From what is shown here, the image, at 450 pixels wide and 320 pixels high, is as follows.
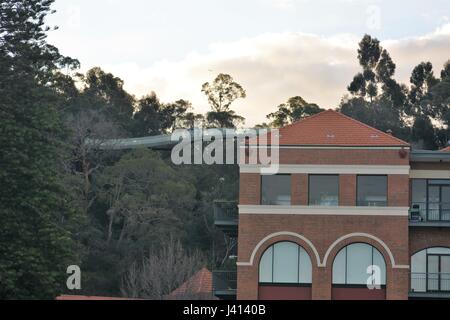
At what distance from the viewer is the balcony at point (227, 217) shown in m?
54.9

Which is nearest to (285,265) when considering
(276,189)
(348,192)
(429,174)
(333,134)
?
(276,189)

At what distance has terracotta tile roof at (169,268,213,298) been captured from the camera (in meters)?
65.5

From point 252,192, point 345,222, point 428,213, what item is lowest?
point 345,222

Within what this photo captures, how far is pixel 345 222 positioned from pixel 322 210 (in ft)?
4.01

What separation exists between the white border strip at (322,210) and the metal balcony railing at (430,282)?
9.88 ft

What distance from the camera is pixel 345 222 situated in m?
53.4

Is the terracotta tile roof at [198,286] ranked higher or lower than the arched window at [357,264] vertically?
lower

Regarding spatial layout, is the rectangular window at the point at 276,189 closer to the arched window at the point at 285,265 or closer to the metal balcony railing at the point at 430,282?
the arched window at the point at 285,265

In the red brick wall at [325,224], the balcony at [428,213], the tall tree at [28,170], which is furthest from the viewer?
the balcony at [428,213]

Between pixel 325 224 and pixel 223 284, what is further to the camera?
pixel 223 284

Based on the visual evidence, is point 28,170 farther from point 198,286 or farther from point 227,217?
point 198,286

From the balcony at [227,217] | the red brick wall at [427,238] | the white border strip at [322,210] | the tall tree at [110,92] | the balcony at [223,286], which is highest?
the tall tree at [110,92]

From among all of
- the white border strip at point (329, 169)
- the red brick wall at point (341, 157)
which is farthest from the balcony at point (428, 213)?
the red brick wall at point (341, 157)

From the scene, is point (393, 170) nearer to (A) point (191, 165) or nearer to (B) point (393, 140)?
(B) point (393, 140)
